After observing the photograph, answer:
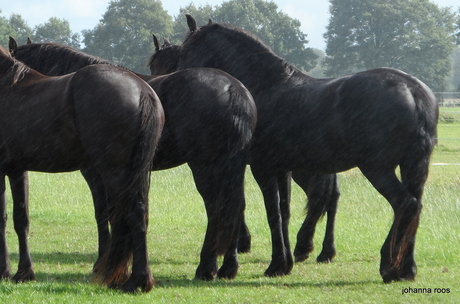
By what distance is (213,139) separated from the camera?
252 inches

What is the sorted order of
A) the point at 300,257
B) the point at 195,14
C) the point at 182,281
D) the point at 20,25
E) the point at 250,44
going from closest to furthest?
the point at 182,281
the point at 250,44
the point at 300,257
the point at 195,14
the point at 20,25

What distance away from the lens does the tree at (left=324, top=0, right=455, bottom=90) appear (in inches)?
2680

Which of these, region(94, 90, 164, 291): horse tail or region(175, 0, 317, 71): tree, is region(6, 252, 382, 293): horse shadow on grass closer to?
region(94, 90, 164, 291): horse tail

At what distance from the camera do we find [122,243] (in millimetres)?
5641

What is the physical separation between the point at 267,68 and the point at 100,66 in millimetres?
2279

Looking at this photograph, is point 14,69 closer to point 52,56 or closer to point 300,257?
point 52,56

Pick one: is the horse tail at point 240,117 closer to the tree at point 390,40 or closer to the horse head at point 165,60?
the horse head at point 165,60

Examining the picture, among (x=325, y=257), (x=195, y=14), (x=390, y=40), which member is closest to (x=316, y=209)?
(x=325, y=257)

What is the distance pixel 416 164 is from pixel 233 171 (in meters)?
1.72

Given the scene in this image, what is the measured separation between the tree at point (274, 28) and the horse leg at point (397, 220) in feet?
212

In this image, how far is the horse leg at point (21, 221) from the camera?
248 inches

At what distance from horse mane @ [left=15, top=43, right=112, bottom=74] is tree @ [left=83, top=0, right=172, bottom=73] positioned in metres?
56.1

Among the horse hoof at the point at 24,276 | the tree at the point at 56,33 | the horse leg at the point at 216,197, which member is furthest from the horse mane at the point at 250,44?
the tree at the point at 56,33

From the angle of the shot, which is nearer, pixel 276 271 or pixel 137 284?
pixel 137 284
